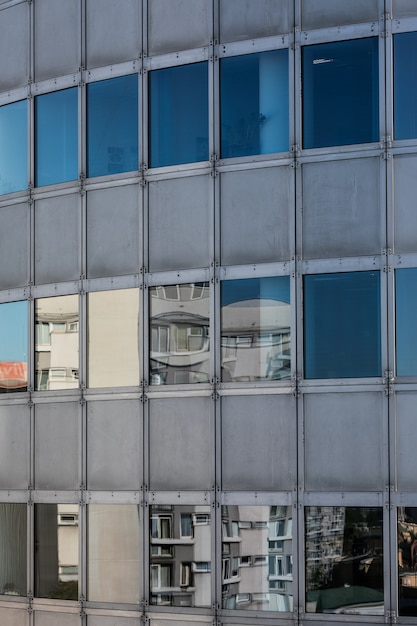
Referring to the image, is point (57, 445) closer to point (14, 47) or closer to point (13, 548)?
point (13, 548)

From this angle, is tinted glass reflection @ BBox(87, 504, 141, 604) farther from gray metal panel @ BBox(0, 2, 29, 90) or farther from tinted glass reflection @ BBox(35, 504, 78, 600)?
gray metal panel @ BBox(0, 2, 29, 90)

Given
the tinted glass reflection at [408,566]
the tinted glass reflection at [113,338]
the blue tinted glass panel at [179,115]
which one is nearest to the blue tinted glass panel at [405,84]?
the blue tinted glass panel at [179,115]

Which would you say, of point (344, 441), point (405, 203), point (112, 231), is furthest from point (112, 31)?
point (344, 441)

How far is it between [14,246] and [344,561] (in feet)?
29.4

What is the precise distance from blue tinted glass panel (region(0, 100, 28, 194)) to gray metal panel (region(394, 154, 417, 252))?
7.61 m

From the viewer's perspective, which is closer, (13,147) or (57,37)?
(57,37)

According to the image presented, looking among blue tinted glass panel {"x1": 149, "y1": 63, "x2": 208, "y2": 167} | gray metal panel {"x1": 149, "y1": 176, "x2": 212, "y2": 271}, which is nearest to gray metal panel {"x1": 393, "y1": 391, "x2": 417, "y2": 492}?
gray metal panel {"x1": 149, "y1": 176, "x2": 212, "y2": 271}

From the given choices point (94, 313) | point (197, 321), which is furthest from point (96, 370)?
point (197, 321)

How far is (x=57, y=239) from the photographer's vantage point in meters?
20.8

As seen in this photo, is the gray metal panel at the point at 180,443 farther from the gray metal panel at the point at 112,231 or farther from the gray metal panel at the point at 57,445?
the gray metal panel at the point at 112,231

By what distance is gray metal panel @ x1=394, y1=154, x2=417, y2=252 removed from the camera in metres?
18.1

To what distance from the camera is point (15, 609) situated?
20750mm

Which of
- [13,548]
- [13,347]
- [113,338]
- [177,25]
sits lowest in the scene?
[13,548]

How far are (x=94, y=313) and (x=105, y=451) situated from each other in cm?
261
